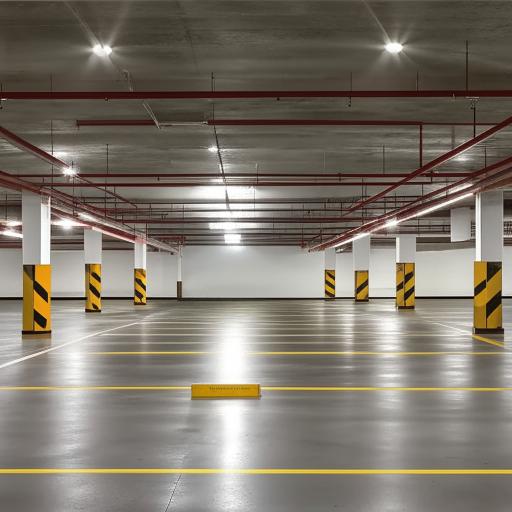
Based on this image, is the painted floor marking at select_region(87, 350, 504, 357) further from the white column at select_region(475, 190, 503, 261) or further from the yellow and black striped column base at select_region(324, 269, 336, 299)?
the yellow and black striped column base at select_region(324, 269, 336, 299)

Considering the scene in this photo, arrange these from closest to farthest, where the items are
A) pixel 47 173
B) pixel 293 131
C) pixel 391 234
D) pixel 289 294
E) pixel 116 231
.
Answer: pixel 293 131 → pixel 47 173 → pixel 116 231 → pixel 391 234 → pixel 289 294

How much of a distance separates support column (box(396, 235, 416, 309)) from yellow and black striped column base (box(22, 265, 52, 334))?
57.1ft

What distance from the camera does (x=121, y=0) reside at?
21.8 feet

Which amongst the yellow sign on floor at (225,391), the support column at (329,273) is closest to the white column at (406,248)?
the support column at (329,273)

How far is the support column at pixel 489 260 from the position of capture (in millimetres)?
16734

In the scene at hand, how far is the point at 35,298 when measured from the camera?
16859mm

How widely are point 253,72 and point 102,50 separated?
6.45 ft

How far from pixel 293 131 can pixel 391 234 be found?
1968 centimetres

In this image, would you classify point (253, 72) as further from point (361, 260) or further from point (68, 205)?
point (361, 260)

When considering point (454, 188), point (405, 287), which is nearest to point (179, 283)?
point (405, 287)

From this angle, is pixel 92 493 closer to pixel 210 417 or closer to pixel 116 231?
pixel 210 417

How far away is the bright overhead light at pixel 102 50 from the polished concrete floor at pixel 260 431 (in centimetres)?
411

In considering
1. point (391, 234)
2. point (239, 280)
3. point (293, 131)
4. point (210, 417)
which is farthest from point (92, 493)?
point (239, 280)

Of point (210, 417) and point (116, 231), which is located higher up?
point (116, 231)
